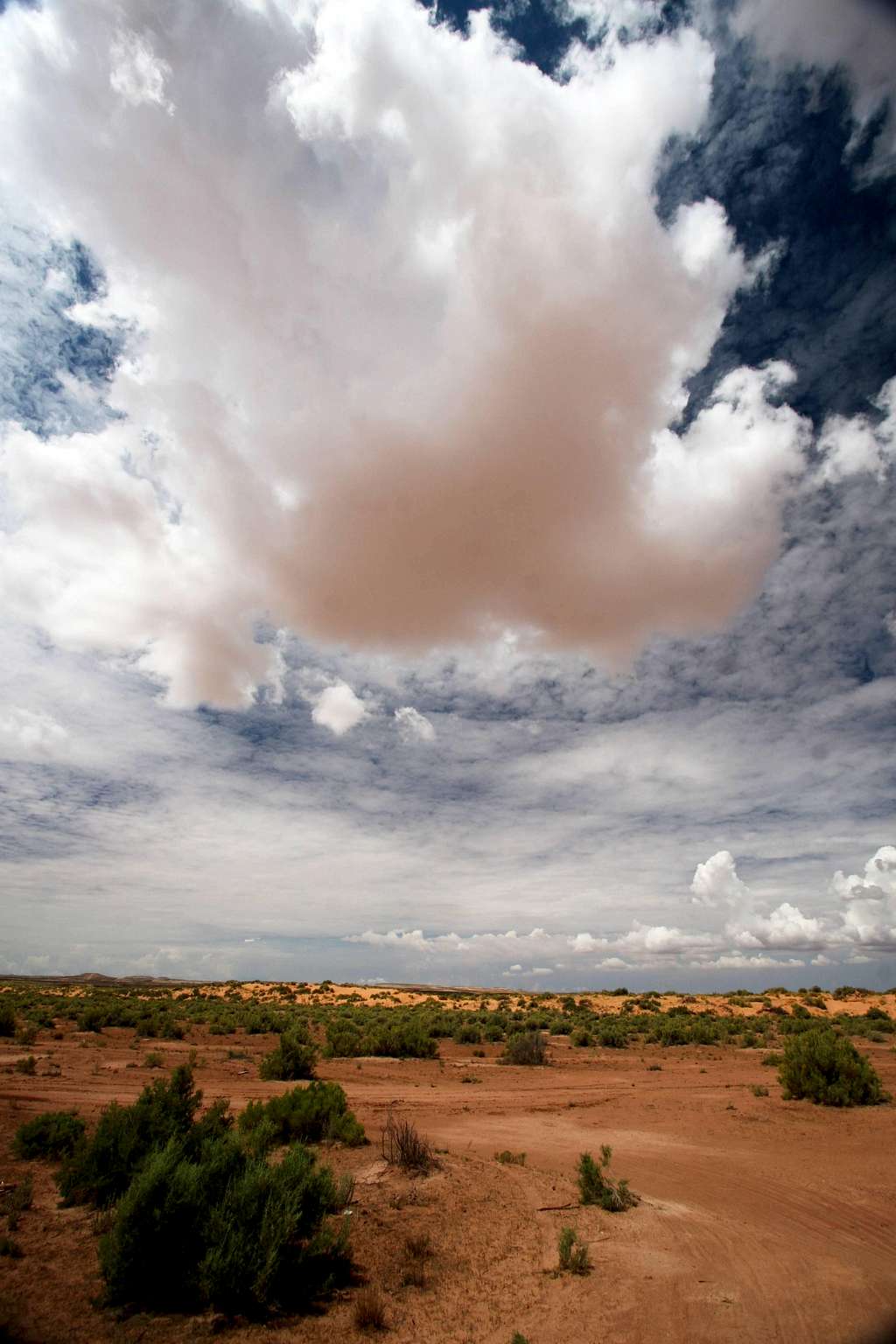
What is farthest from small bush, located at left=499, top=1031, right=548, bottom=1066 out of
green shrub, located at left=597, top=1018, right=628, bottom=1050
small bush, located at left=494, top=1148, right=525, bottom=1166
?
small bush, located at left=494, top=1148, right=525, bottom=1166

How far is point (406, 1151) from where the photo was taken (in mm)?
11477

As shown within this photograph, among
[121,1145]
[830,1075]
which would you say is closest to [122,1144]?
[121,1145]

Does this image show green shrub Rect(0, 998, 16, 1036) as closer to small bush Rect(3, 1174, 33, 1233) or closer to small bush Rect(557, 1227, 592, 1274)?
small bush Rect(3, 1174, 33, 1233)

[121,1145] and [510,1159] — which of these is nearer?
[121,1145]

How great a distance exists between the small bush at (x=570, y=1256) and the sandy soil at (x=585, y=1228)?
8.0 inches

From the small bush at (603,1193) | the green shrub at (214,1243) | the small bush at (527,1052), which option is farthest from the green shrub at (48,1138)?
the small bush at (527,1052)

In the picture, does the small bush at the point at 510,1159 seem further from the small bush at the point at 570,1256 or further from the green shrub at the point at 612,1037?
the green shrub at the point at 612,1037

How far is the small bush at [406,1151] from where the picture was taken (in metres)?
11.5

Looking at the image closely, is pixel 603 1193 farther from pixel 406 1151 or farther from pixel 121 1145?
pixel 121 1145

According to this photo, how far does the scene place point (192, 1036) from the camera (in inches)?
1332

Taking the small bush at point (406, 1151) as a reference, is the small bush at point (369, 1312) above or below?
below

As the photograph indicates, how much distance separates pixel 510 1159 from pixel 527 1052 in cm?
1746

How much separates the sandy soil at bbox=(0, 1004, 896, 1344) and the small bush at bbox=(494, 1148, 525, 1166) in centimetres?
17

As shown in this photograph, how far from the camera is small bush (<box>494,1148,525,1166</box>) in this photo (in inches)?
512
